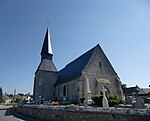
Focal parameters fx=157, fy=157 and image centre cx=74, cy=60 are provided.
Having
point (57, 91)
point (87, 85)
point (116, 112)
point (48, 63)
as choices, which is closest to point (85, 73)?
point (87, 85)

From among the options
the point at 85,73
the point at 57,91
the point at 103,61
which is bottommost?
the point at 57,91

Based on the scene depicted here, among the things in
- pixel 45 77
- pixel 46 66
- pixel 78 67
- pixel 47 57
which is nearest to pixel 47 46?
pixel 47 57

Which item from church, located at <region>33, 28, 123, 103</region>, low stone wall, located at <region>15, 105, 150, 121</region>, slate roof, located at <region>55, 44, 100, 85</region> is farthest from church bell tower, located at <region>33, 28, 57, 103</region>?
low stone wall, located at <region>15, 105, 150, 121</region>

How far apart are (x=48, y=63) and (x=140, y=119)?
28.5 m

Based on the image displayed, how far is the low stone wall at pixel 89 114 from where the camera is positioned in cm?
687

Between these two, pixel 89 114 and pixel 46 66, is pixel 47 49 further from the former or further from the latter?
pixel 89 114

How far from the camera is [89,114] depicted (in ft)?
30.0

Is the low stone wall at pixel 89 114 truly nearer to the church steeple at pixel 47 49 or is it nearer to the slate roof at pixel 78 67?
the slate roof at pixel 78 67

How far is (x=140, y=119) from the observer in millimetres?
6676

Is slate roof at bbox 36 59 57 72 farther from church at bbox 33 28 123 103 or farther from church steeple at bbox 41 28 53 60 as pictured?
church steeple at bbox 41 28 53 60

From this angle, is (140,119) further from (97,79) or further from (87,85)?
(97,79)

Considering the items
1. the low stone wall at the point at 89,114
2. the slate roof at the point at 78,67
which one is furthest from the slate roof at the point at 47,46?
the low stone wall at the point at 89,114

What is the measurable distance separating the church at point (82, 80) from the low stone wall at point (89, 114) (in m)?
9.26

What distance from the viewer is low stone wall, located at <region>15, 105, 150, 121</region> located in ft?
22.5
